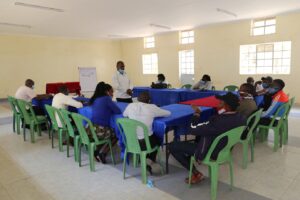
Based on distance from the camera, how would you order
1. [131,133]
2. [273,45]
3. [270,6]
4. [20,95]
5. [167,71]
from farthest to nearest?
[167,71] → [273,45] → [270,6] → [20,95] → [131,133]

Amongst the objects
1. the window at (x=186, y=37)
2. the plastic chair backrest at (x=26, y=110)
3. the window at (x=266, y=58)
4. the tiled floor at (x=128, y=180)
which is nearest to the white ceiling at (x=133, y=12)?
the window at (x=266, y=58)

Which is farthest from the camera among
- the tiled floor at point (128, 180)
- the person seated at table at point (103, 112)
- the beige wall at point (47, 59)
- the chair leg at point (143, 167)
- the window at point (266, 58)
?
the beige wall at point (47, 59)

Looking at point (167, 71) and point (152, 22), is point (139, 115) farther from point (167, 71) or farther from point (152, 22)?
point (167, 71)

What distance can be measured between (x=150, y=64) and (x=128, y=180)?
1009cm

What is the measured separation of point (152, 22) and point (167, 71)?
3.50 metres

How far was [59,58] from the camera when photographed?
1161 centimetres

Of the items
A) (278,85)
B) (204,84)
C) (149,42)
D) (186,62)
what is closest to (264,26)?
(186,62)

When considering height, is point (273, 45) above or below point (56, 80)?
above

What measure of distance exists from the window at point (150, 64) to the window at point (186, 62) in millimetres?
1602

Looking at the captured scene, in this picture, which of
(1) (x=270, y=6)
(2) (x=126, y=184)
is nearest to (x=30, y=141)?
(2) (x=126, y=184)

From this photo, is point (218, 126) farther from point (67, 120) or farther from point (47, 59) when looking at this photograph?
point (47, 59)

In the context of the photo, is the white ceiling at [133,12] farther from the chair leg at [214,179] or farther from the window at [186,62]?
the chair leg at [214,179]

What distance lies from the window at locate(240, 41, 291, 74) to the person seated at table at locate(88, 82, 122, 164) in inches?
273

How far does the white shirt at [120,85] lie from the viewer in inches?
180
